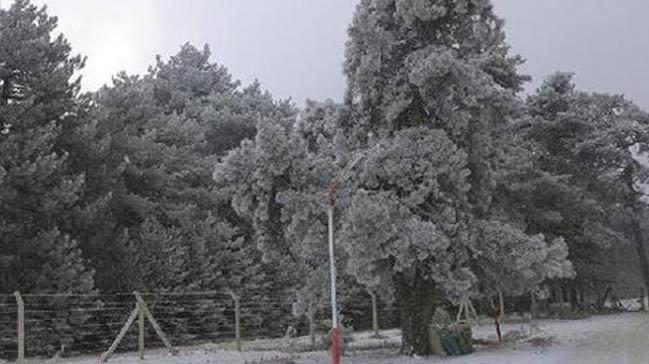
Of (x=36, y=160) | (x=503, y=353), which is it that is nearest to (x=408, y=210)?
(x=503, y=353)

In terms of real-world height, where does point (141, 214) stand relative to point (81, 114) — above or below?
below

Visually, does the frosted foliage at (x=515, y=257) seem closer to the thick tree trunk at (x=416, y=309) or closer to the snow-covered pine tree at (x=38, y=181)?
the thick tree trunk at (x=416, y=309)

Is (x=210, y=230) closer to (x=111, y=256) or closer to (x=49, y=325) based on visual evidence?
(x=111, y=256)

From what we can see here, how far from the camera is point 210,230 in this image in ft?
114

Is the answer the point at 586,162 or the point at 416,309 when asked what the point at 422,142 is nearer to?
the point at 416,309

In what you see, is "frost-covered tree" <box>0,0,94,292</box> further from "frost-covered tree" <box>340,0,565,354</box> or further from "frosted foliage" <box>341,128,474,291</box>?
"frosted foliage" <box>341,128,474,291</box>

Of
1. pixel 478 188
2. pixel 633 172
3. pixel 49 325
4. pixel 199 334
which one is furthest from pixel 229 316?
pixel 633 172

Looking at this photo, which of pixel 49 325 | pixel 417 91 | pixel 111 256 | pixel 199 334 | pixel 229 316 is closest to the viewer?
pixel 417 91

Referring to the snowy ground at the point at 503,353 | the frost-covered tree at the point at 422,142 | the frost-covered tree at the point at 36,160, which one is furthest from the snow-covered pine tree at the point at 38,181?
the frost-covered tree at the point at 422,142

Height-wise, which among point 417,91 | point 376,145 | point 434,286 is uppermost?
point 417,91

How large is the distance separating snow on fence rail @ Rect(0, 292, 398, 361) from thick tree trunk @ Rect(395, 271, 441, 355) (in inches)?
91.3

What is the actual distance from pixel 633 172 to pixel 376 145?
30.1 meters

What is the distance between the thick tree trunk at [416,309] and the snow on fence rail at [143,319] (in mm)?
2318

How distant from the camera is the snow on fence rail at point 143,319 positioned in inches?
987
